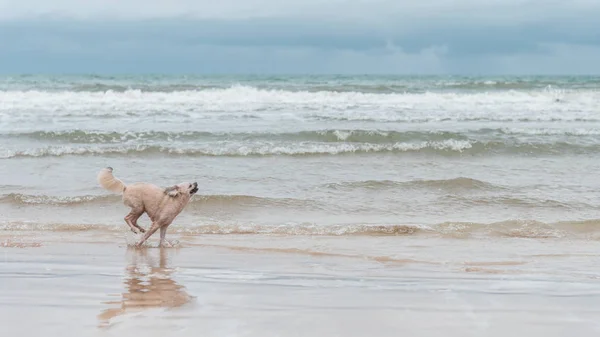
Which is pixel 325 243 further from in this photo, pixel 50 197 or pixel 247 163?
pixel 247 163

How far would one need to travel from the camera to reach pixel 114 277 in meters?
6.60

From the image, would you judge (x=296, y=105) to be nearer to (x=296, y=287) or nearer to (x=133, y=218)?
(x=133, y=218)

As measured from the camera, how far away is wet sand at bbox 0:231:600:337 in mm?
5039

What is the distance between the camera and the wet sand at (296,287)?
5.04m

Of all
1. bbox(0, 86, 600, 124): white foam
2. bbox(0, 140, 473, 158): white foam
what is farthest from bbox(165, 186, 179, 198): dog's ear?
bbox(0, 86, 600, 124): white foam

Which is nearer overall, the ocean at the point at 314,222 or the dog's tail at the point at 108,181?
the ocean at the point at 314,222

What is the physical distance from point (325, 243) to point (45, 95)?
25.6 meters

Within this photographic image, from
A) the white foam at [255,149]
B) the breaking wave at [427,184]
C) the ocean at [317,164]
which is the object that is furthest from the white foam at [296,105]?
the breaking wave at [427,184]

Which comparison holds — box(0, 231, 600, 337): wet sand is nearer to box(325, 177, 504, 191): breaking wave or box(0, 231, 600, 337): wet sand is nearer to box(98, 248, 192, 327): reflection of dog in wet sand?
box(98, 248, 192, 327): reflection of dog in wet sand

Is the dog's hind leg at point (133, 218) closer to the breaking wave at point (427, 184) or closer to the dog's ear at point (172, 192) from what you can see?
the dog's ear at point (172, 192)

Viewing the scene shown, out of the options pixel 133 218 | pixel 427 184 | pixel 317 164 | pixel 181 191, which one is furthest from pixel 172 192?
pixel 317 164

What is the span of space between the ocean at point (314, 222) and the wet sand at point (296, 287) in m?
0.02

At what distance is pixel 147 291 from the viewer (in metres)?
6.06

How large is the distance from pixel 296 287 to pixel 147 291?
3.67ft
